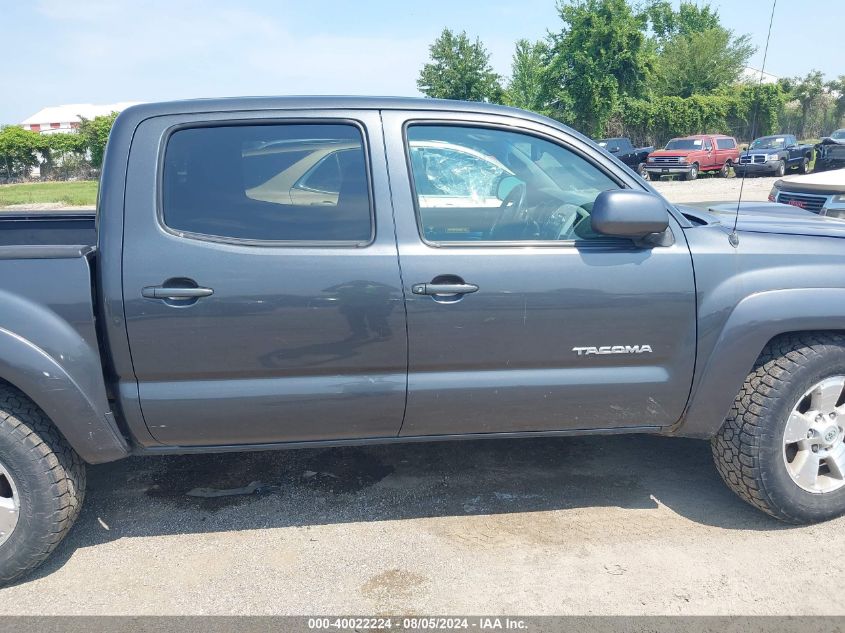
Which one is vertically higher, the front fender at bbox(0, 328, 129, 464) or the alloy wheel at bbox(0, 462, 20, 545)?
the front fender at bbox(0, 328, 129, 464)

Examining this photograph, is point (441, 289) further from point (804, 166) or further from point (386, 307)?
point (804, 166)

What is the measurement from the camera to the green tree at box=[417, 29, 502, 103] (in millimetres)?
33750

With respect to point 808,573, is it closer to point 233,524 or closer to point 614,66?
point 233,524

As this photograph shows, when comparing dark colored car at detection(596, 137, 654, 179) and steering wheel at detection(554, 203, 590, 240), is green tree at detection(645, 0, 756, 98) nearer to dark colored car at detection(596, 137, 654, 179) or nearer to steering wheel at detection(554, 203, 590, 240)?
dark colored car at detection(596, 137, 654, 179)

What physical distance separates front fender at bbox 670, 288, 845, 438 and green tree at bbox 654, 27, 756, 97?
141 ft

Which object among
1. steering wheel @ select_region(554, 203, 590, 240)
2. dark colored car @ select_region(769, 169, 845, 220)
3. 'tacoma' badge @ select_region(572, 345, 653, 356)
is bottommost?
'tacoma' badge @ select_region(572, 345, 653, 356)

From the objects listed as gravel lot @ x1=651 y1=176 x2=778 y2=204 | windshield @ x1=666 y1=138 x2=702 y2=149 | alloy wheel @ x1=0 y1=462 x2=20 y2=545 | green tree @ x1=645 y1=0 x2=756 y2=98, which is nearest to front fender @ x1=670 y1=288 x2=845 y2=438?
alloy wheel @ x1=0 y1=462 x2=20 y2=545

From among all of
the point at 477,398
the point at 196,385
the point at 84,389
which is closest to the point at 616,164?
the point at 477,398

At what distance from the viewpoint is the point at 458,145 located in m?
2.90

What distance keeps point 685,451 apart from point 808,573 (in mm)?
1109

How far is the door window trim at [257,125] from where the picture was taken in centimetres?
267

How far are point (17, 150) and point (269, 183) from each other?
1306 inches

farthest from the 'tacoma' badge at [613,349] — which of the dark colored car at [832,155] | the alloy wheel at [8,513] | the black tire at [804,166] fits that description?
the black tire at [804,166]

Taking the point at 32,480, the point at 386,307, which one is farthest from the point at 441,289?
the point at 32,480
